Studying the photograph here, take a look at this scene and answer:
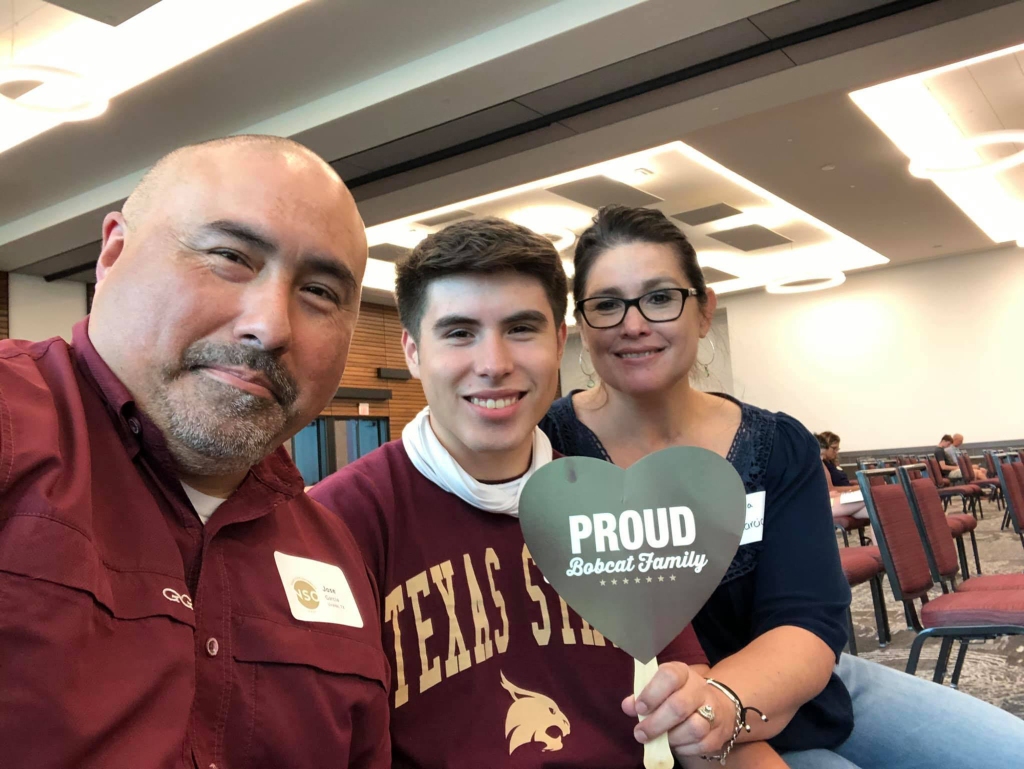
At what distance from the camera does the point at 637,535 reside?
0.95 metres

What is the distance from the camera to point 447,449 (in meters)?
1.27

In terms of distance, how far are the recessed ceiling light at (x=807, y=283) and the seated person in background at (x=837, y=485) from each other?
3.98 metres

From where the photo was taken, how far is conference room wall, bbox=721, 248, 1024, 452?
13375mm

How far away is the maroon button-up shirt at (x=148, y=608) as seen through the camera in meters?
0.63

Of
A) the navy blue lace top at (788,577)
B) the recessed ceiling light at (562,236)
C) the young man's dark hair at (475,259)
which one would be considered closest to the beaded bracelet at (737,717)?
the navy blue lace top at (788,577)

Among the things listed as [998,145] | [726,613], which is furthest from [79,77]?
[998,145]

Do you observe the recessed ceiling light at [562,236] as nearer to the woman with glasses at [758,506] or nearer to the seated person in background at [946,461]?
the seated person in background at [946,461]

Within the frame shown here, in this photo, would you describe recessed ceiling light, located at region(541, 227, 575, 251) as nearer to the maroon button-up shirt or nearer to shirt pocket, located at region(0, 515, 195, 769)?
the maroon button-up shirt

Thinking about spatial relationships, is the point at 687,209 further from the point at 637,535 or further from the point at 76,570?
the point at 76,570

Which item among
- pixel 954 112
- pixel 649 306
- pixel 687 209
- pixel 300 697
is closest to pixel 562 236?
pixel 687 209

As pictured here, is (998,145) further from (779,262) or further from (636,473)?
(636,473)

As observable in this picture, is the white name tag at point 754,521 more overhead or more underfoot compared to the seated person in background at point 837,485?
more overhead

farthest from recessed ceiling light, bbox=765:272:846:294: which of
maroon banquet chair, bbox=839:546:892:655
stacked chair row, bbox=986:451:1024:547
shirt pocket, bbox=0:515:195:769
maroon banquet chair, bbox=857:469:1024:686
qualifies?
shirt pocket, bbox=0:515:195:769

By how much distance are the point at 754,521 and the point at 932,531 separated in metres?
2.14
